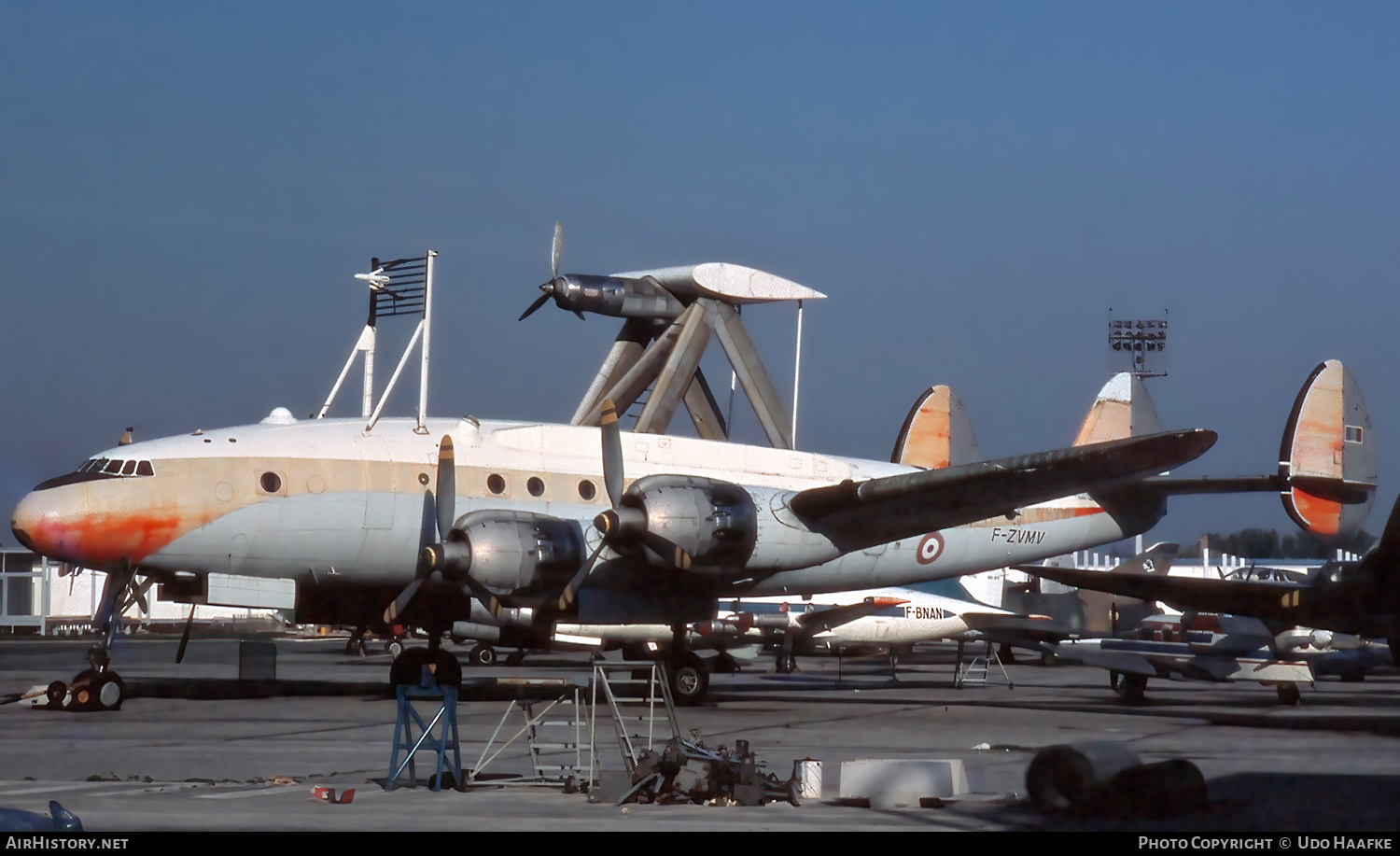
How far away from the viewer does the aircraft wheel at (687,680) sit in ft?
67.1

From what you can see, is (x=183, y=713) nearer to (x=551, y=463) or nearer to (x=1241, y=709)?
(x=551, y=463)

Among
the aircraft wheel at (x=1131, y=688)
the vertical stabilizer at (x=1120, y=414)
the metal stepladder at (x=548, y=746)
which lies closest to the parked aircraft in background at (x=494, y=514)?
the metal stepladder at (x=548, y=746)

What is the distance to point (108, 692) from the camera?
18.7 m

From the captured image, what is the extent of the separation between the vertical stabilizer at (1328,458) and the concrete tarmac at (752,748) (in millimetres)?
3015

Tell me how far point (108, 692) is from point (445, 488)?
221 inches

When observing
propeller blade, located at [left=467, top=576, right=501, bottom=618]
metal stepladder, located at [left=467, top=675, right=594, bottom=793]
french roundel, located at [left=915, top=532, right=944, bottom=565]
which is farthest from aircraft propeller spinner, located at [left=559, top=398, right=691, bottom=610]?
french roundel, located at [left=915, top=532, right=944, bottom=565]

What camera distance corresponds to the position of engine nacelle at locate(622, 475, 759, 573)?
17.5 m

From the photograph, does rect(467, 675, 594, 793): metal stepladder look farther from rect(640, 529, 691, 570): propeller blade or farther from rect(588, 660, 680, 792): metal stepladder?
rect(640, 529, 691, 570): propeller blade

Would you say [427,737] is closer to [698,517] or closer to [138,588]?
Answer: [698,517]

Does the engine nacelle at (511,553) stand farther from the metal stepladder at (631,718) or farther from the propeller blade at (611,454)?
the metal stepladder at (631,718)

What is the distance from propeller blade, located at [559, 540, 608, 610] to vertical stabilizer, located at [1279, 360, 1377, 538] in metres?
10.6

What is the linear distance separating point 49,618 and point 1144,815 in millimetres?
68608

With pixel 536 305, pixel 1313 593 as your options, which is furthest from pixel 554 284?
pixel 1313 593
